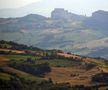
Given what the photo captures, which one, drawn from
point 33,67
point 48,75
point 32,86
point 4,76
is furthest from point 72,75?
point 4,76

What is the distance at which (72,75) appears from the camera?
604 feet

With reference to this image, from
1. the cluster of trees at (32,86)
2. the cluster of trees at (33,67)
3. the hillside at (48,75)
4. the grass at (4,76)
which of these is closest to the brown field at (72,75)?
the hillside at (48,75)

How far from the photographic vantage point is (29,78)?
6673 inches

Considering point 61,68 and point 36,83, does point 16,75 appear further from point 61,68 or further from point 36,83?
point 61,68

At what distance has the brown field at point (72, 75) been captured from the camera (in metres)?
172

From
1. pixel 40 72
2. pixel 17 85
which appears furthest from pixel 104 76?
pixel 17 85

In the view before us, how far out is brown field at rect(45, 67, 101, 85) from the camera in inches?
6758

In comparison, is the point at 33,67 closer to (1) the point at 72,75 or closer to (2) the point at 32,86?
(1) the point at 72,75

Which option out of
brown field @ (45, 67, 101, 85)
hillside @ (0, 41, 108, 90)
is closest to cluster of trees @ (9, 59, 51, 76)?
hillside @ (0, 41, 108, 90)

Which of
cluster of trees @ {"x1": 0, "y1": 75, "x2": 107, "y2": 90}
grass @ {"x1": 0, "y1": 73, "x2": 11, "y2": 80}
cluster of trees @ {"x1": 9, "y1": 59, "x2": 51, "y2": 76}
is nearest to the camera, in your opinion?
cluster of trees @ {"x1": 0, "y1": 75, "x2": 107, "y2": 90}

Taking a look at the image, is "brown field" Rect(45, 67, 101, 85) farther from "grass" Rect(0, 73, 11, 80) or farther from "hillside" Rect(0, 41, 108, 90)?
"grass" Rect(0, 73, 11, 80)

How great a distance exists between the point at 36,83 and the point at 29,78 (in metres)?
10.1

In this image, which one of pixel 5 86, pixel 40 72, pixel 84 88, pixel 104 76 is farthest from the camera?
pixel 40 72

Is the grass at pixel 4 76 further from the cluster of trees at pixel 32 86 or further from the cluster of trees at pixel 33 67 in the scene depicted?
the cluster of trees at pixel 33 67
